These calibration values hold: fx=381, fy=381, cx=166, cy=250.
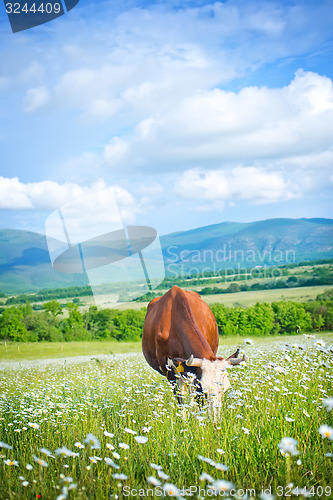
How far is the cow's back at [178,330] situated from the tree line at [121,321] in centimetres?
1762

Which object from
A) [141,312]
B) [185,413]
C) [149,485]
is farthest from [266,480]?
[141,312]

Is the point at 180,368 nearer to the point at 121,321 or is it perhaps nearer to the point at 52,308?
the point at 121,321

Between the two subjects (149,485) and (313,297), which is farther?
(313,297)

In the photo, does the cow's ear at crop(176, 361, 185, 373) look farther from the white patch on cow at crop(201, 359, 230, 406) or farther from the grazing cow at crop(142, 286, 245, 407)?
the white patch on cow at crop(201, 359, 230, 406)

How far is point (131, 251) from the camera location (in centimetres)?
1772

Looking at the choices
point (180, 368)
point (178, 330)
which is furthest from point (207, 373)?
point (178, 330)

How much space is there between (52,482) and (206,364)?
2904 mm

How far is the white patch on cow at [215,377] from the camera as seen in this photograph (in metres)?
5.75

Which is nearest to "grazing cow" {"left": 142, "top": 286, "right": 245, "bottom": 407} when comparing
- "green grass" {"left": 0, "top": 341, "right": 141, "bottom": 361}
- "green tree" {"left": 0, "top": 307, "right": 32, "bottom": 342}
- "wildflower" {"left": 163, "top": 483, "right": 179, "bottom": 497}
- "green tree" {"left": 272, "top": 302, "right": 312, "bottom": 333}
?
"wildflower" {"left": 163, "top": 483, "right": 179, "bottom": 497}

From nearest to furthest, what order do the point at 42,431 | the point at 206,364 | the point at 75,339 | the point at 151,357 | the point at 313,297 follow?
the point at 42,431 < the point at 206,364 < the point at 151,357 < the point at 75,339 < the point at 313,297

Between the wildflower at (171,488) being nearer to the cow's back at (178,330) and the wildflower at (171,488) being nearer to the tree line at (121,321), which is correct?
the cow's back at (178,330)

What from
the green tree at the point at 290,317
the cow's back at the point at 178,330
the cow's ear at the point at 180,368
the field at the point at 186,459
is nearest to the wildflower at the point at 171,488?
the field at the point at 186,459

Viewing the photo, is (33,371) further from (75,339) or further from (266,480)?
(75,339)

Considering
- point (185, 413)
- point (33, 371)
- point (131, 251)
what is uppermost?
point (131, 251)
